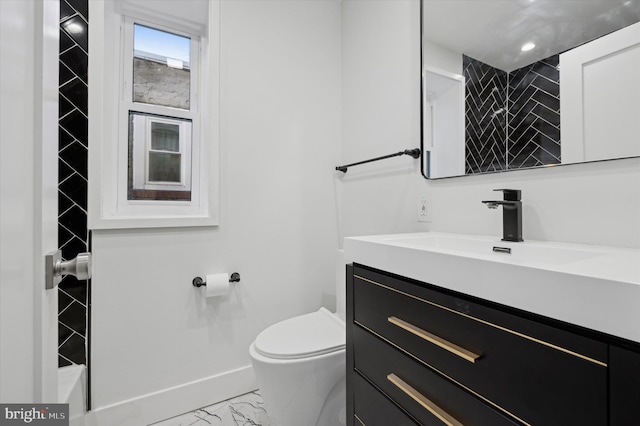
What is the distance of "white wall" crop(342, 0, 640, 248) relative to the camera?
0.88m

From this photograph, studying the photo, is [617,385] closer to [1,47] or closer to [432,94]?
[1,47]

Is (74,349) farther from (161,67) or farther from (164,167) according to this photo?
(161,67)

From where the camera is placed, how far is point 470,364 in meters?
0.67

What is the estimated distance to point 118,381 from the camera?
1.44 metres

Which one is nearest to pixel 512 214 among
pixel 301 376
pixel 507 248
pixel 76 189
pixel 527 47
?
pixel 507 248

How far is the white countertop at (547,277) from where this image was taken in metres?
0.47

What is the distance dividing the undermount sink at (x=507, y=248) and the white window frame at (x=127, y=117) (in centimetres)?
113

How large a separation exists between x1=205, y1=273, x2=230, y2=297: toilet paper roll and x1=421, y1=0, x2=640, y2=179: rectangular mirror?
3.94 feet

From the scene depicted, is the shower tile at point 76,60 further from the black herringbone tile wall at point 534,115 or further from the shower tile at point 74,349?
the black herringbone tile wall at point 534,115

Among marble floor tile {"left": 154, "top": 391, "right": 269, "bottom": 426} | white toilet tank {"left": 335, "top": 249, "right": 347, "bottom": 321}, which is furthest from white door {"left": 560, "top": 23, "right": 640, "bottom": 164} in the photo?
marble floor tile {"left": 154, "top": 391, "right": 269, "bottom": 426}

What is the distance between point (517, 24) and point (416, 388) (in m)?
1.32

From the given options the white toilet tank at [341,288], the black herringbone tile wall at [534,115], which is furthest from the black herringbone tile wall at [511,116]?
the white toilet tank at [341,288]

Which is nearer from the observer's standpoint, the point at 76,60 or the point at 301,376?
the point at 301,376

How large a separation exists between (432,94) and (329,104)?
2.58 ft
